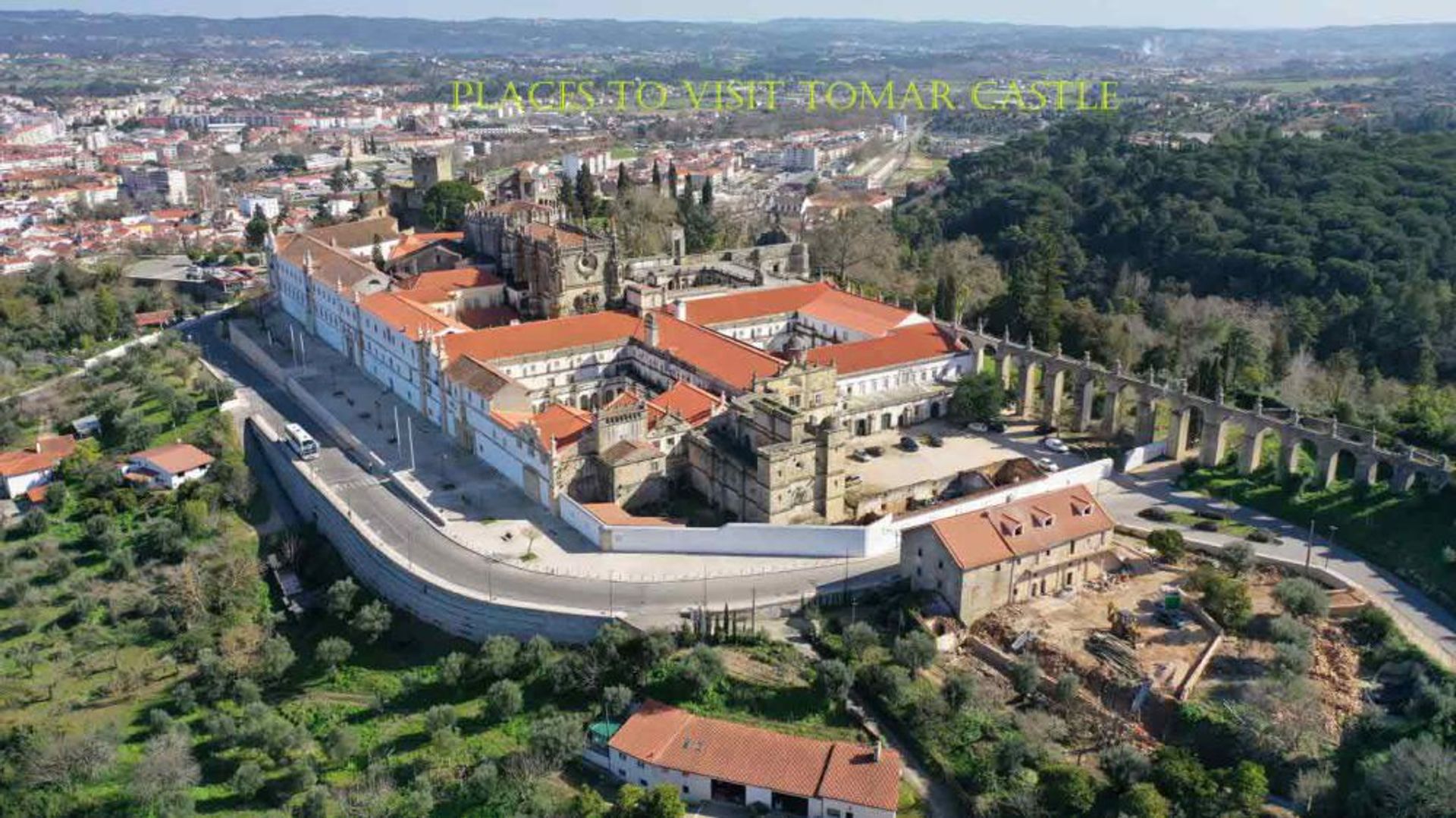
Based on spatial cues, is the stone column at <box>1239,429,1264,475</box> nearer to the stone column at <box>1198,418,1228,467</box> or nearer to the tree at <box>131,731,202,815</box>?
the stone column at <box>1198,418,1228,467</box>

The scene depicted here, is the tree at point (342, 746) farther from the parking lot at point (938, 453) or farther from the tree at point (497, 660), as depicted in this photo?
the parking lot at point (938, 453)

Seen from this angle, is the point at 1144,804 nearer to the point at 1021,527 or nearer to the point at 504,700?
the point at 1021,527

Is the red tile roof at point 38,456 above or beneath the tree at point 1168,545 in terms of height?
beneath

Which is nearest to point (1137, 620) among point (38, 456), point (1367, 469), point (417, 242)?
point (1367, 469)

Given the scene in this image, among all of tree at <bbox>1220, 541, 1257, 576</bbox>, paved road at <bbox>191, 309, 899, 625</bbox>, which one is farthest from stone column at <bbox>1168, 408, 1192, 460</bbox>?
paved road at <bbox>191, 309, 899, 625</bbox>

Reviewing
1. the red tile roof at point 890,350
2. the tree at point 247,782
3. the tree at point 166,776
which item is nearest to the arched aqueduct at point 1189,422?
the red tile roof at point 890,350

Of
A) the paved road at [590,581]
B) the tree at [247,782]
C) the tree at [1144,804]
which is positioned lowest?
the tree at [247,782]

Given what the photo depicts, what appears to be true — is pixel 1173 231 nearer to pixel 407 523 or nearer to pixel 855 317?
pixel 855 317
